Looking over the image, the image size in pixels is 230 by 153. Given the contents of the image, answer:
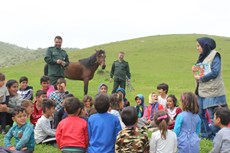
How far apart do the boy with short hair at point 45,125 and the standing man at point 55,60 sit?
10.2ft

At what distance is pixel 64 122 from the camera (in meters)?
5.34

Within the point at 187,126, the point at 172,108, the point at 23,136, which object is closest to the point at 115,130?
the point at 187,126

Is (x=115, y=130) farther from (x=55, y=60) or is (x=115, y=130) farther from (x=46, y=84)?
(x=55, y=60)

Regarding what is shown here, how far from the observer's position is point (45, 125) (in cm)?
680

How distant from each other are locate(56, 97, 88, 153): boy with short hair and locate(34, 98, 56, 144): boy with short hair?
1513mm

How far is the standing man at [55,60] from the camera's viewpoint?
32.1ft

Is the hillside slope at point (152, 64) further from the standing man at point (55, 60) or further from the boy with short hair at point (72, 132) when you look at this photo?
the boy with short hair at point (72, 132)

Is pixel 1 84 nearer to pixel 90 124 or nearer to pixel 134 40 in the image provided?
pixel 90 124

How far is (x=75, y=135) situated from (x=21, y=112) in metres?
1.16

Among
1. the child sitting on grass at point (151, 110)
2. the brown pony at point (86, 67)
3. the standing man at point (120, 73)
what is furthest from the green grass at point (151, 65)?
the child sitting on grass at point (151, 110)

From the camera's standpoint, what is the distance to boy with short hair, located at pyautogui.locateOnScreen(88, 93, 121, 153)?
512 centimetres

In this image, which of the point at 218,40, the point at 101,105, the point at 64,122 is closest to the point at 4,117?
the point at 64,122

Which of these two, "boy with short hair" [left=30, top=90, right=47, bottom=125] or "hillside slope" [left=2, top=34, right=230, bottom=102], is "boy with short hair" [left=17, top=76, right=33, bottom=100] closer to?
"boy with short hair" [left=30, top=90, right=47, bottom=125]

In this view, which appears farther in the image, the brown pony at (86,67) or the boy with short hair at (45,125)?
the brown pony at (86,67)
